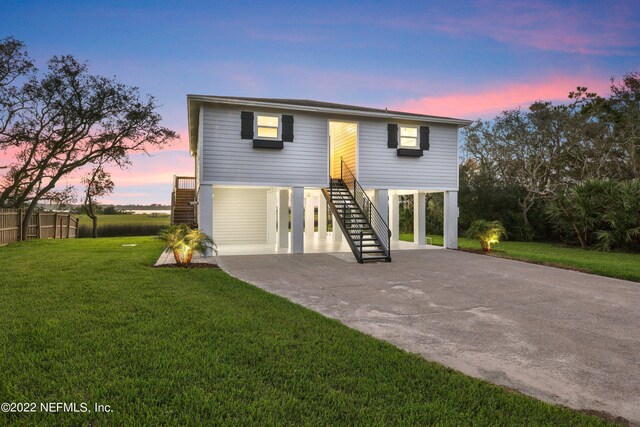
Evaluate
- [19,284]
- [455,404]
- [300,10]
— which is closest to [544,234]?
[300,10]

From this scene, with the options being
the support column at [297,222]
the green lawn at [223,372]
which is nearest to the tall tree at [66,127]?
the support column at [297,222]

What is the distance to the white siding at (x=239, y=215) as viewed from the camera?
1684 cm

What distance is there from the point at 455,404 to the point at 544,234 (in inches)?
829

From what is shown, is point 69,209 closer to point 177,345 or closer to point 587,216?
point 177,345

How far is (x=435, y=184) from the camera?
1491 centimetres

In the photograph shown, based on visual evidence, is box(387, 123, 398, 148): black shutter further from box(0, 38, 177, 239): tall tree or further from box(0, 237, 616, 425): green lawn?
box(0, 38, 177, 239): tall tree

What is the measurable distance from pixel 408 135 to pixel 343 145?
2.83 m

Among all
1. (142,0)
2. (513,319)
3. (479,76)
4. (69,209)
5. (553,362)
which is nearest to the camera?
(553,362)

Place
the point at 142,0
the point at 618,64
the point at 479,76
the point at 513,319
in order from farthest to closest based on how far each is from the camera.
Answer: the point at 618,64 < the point at 479,76 < the point at 142,0 < the point at 513,319

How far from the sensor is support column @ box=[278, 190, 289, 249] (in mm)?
14859

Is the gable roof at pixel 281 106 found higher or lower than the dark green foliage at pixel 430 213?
higher

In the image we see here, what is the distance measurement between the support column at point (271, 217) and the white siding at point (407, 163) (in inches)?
207

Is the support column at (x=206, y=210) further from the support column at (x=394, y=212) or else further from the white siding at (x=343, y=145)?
the support column at (x=394, y=212)

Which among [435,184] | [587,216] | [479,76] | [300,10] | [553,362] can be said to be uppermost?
[300,10]
